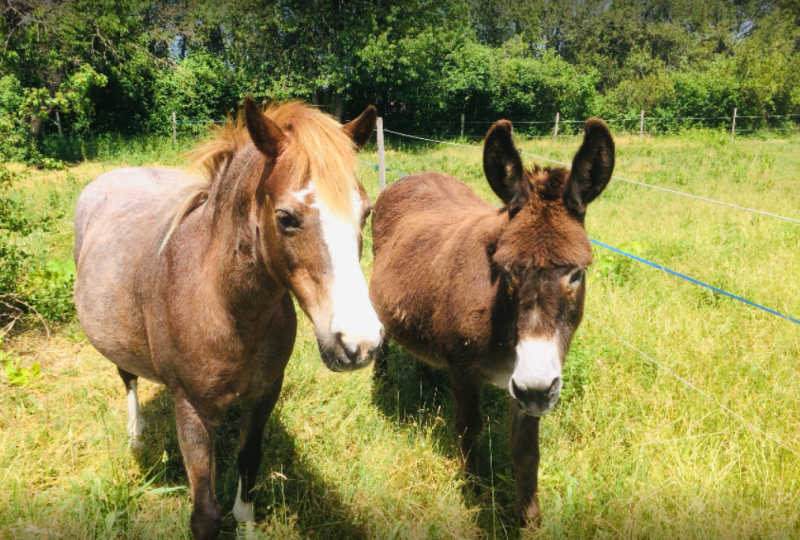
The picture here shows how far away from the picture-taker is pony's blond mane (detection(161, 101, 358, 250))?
1.57 m

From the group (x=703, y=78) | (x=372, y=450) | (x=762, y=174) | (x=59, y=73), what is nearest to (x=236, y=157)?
(x=372, y=450)

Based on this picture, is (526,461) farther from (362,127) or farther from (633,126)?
(633,126)

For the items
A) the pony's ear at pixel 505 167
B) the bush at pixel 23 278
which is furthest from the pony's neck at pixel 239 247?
the bush at pixel 23 278

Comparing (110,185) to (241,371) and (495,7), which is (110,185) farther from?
(495,7)

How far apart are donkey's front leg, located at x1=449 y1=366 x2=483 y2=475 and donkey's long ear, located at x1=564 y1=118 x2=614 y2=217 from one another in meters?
1.10

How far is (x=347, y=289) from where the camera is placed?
1.47m

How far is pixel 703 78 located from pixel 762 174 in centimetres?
2223

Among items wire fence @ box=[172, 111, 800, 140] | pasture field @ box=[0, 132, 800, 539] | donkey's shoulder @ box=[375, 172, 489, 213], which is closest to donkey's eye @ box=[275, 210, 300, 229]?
pasture field @ box=[0, 132, 800, 539]

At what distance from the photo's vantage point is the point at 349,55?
20031mm

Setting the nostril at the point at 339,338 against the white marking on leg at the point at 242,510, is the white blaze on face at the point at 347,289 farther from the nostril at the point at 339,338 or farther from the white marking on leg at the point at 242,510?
the white marking on leg at the point at 242,510

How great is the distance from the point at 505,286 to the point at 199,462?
5.27ft

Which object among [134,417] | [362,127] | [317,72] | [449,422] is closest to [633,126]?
[317,72]

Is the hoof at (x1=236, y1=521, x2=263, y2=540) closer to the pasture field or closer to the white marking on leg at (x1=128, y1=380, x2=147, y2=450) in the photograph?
the pasture field

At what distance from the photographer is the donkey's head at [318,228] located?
1448mm
